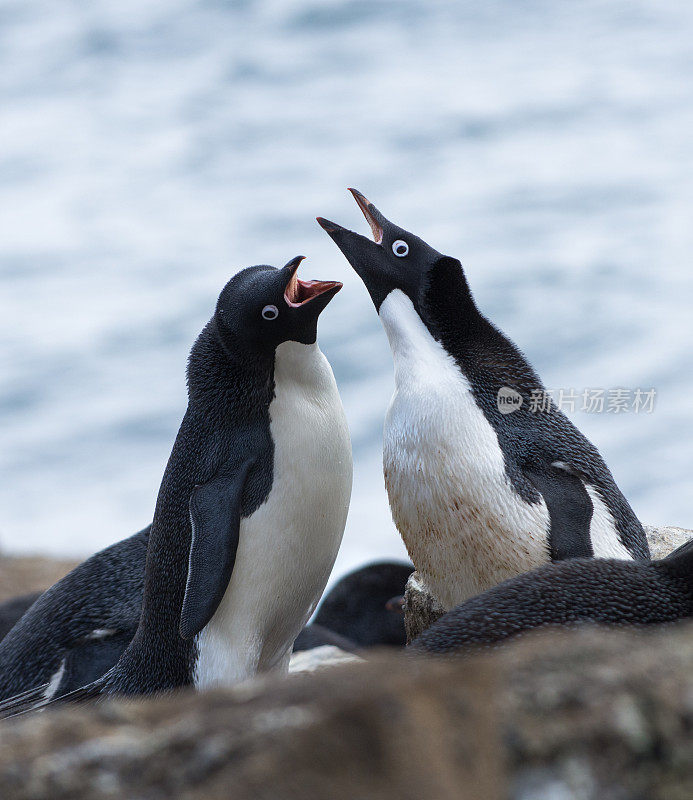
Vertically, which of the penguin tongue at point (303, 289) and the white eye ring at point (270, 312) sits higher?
the penguin tongue at point (303, 289)

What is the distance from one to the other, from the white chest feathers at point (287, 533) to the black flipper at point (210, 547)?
86 mm

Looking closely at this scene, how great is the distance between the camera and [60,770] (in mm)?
1048

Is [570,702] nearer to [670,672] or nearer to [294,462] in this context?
[670,672]

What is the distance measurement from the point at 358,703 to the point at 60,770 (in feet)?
1.01

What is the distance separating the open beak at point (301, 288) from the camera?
3312 millimetres

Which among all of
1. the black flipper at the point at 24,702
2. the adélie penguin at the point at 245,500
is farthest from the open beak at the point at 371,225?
the black flipper at the point at 24,702

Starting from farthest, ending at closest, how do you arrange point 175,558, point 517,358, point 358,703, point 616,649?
1. point 517,358
2. point 175,558
3. point 616,649
4. point 358,703

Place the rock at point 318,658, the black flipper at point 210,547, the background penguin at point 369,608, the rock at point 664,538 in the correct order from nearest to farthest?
the black flipper at point 210,547, the rock at point 664,538, the rock at point 318,658, the background penguin at point 369,608

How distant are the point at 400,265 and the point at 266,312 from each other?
57cm

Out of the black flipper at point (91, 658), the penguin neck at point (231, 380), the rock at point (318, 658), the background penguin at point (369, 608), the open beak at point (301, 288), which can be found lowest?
the rock at point (318, 658)

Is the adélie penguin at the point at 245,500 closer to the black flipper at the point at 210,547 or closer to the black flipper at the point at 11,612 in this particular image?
the black flipper at the point at 210,547

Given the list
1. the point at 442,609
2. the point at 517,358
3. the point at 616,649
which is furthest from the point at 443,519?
the point at 616,649

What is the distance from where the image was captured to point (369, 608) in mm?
5430

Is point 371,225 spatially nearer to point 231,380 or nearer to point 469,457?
point 231,380
